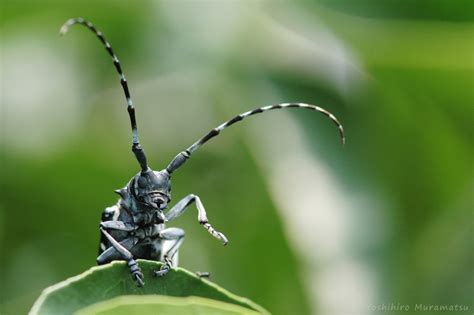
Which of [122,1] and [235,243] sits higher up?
[122,1]

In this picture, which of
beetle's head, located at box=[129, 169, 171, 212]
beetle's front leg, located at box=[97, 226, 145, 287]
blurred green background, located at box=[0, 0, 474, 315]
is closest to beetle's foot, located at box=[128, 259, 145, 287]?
beetle's front leg, located at box=[97, 226, 145, 287]

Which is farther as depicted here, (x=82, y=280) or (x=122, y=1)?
(x=122, y=1)

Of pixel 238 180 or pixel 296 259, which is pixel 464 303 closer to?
pixel 296 259

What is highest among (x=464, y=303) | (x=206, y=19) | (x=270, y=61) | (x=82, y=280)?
(x=206, y=19)

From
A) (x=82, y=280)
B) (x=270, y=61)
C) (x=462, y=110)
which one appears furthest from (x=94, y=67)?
(x=82, y=280)

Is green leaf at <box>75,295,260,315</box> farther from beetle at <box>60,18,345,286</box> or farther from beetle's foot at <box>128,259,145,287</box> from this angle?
beetle at <box>60,18,345,286</box>

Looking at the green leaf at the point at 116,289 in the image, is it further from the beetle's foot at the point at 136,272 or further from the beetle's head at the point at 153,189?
the beetle's head at the point at 153,189

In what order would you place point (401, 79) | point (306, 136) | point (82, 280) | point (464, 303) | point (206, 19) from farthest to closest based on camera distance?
point (206, 19)
point (306, 136)
point (401, 79)
point (464, 303)
point (82, 280)
